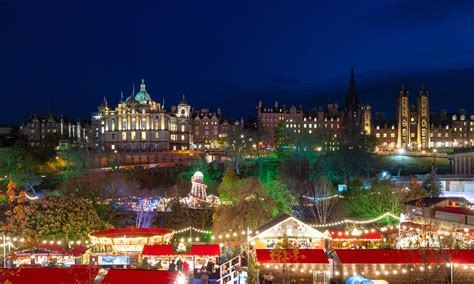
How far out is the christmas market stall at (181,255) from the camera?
870 inches

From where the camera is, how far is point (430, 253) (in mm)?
17953

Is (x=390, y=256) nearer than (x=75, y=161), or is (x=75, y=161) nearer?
(x=390, y=256)

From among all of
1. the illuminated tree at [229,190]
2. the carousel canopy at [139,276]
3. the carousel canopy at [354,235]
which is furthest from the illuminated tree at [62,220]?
the illuminated tree at [229,190]

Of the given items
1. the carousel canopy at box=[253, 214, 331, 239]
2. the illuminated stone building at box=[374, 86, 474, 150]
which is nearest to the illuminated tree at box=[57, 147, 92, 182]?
the carousel canopy at box=[253, 214, 331, 239]

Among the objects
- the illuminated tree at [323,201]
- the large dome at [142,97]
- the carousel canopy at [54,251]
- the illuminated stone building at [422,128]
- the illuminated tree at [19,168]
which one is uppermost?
the large dome at [142,97]

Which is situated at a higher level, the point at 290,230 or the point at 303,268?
the point at 290,230

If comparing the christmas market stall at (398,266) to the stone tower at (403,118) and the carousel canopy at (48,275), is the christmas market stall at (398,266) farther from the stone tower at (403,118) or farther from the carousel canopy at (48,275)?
the stone tower at (403,118)

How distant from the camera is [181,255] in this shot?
2225 centimetres

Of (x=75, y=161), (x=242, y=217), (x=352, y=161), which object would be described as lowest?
(x=242, y=217)

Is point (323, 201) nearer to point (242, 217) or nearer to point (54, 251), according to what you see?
point (242, 217)

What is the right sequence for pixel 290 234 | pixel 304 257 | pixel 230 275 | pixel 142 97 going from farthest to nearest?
pixel 142 97 < pixel 290 234 < pixel 304 257 < pixel 230 275

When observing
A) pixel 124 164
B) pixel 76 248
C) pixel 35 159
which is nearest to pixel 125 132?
pixel 124 164

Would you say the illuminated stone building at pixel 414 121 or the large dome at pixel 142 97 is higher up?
the large dome at pixel 142 97

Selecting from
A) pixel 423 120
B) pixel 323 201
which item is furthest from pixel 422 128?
pixel 323 201
